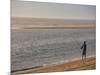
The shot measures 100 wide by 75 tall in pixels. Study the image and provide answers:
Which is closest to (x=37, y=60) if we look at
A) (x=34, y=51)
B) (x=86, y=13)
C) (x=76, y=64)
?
(x=34, y=51)

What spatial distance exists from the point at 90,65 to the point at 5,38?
3.82ft

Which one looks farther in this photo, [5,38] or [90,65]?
[90,65]

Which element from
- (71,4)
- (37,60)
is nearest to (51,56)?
(37,60)

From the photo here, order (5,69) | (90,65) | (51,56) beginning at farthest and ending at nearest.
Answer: (90,65)
(51,56)
(5,69)

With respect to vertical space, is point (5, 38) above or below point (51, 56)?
above

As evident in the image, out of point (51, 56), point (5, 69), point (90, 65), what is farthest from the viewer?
point (90, 65)

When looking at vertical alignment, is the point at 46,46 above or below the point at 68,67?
above

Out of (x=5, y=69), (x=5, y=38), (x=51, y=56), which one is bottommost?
(x=5, y=69)

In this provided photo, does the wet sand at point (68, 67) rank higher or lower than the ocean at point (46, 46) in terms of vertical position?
lower

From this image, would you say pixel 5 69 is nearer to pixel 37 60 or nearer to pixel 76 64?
pixel 37 60

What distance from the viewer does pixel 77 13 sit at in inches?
82.4

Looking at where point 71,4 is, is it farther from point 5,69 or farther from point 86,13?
point 5,69

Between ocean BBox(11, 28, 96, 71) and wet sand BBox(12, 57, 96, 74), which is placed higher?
ocean BBox(11, 28, 96, 71)

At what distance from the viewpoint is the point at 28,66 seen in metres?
1.93
